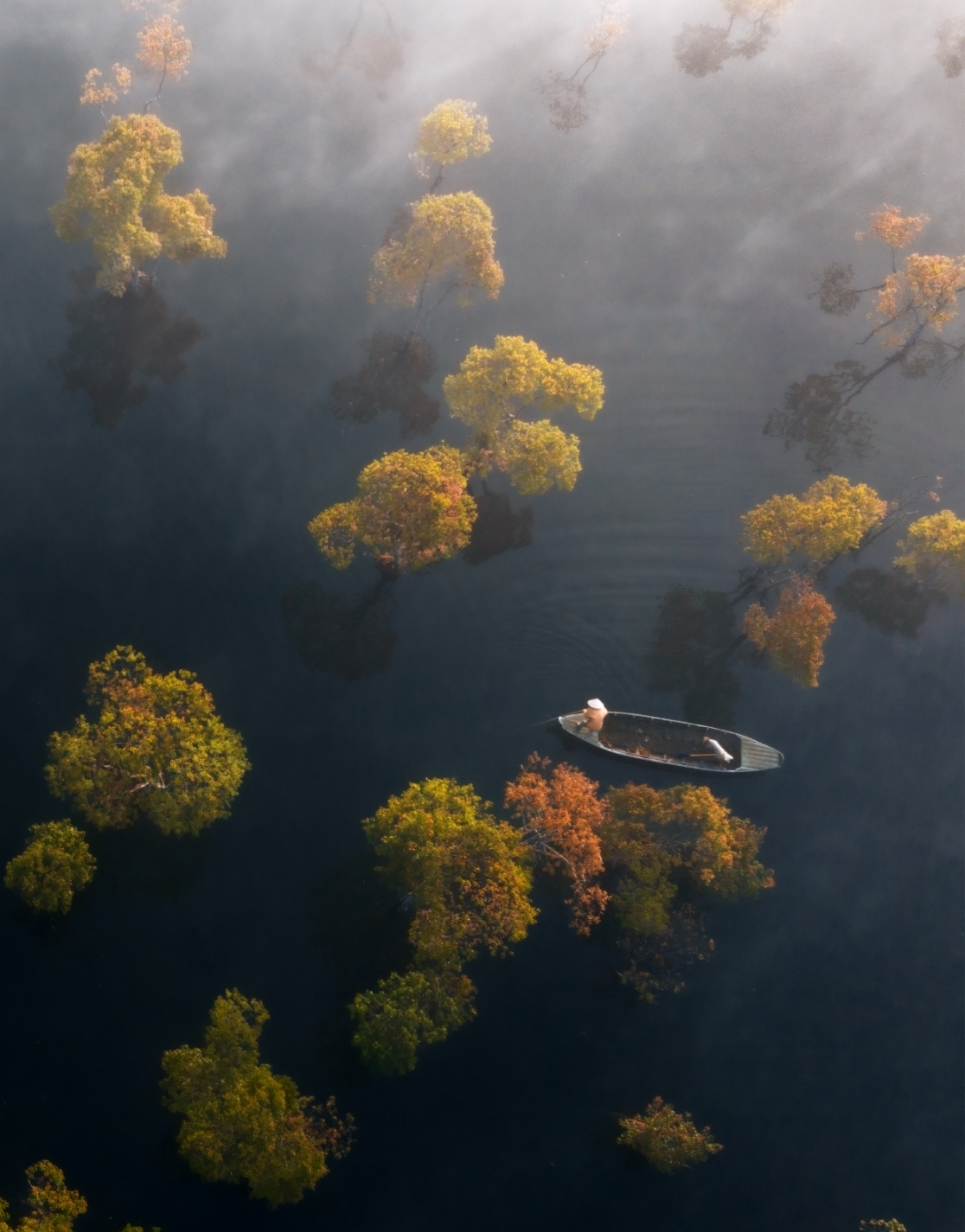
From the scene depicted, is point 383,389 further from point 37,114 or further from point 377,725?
point 37,114

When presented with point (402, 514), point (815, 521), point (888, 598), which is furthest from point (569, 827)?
point (888, 598)

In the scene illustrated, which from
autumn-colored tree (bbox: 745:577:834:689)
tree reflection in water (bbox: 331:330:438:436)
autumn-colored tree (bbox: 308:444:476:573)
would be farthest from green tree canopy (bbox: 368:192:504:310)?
autumn-colored tree (bbox: 745:577:834:689)

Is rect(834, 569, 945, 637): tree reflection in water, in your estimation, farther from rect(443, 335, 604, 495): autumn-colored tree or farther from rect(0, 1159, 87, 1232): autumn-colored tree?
rect(0, 1159, 87, 1232): autumn-colored tree

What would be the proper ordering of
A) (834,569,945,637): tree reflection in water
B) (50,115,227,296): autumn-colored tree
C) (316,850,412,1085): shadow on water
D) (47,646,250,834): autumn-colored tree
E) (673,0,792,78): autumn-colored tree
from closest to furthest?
1. (47,646,250,834): autumn-colored tree
2. (316,850,412,1085): shadow on water
3. (50,115,227,296): autumn-colored tree
4. (834,569,945,637): tree reflection in water
5. (673,0,792,78): autumn-colored tree

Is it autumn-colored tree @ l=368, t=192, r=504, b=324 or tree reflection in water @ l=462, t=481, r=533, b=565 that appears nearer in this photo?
autumn-colored tree @ l=368, t=192, r=504, b=324

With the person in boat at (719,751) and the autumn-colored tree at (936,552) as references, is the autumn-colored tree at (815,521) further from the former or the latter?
the person in boat at (719,751)

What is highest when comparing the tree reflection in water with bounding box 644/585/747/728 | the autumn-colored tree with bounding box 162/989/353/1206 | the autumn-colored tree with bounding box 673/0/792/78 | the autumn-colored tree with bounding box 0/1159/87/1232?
the autumn-colored tree with bounding box 673/0/792/78

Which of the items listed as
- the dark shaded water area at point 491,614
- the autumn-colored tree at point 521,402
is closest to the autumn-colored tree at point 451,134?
the dark shaded water area at point 491,614
